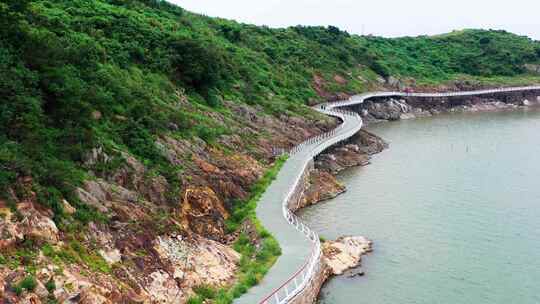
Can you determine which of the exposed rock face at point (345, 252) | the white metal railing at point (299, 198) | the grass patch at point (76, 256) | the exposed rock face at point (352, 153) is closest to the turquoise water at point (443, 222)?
the exposed rock face at point (345, 252)

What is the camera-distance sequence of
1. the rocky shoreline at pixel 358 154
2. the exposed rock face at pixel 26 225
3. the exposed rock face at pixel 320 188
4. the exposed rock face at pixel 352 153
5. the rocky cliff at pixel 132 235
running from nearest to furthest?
1. the rocky cliff at pixel 132 235
2. the exposed rock face at pixel 26 225
3. the rocky shoreline at pixel 358 154
4. the exposed rock face at pixel 320 188
5. the exposed rock face at pixel 352 153

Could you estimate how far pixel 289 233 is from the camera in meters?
37.3

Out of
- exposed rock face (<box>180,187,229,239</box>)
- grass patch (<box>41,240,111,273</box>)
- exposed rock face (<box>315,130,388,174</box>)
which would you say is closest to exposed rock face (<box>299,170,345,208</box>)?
exposed rock face (<box>315,130,388,174</box>)

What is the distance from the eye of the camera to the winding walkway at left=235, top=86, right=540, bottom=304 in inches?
1139

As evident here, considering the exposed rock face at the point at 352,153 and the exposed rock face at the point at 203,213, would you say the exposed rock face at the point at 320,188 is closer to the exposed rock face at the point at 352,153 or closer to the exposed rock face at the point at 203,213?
the exposed rock face at the point at 352,153

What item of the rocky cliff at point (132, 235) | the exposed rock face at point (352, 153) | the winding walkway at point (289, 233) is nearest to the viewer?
the rocky cliff at point (132, 235)

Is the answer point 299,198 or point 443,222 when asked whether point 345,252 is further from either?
point 299,198

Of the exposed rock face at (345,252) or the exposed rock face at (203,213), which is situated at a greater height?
the exposed rock face at (203,213)

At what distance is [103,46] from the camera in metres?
53.9

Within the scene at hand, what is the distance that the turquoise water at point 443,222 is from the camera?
34594 mm

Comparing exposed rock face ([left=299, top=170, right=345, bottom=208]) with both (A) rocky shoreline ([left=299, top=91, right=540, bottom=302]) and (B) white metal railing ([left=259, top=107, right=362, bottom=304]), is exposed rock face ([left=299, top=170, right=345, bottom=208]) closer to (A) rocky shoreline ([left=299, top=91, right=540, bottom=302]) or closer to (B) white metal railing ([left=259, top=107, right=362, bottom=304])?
(A) rocky shoreline ([left=299, top=91, right=540, bottom=302])

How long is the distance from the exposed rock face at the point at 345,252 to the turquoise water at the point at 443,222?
0.79 meters

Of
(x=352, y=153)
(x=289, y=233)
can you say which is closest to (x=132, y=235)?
(x=289, y=233)

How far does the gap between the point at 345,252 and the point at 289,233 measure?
4226 mm
